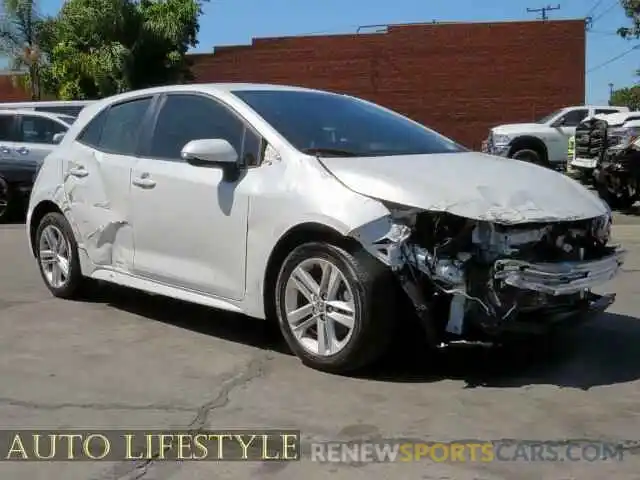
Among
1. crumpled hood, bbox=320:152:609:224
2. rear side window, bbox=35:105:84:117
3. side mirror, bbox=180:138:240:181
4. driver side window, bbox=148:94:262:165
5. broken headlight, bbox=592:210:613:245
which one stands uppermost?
rear side window, bbox=35:105:84:117

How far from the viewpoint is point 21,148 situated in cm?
1459

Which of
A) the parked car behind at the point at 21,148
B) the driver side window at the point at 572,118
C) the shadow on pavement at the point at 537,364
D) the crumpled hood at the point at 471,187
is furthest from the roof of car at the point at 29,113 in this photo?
the driver side window at the point at 572,118

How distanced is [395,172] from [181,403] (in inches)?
67.2

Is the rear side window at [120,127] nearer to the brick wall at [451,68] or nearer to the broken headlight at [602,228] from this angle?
the broken headlight at [602,228]

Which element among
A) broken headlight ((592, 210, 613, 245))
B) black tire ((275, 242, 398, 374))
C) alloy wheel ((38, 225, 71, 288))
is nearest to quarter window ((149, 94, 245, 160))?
black tire ((275, 242, 398, 374))

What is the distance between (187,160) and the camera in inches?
219

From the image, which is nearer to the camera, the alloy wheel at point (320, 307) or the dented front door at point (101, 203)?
the alloy wheel at point (320, 307)

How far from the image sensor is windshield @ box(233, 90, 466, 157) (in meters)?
5.54

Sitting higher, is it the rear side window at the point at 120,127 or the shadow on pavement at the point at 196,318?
the rear side window at the point at 120,127

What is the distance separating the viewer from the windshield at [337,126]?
18.2 feet

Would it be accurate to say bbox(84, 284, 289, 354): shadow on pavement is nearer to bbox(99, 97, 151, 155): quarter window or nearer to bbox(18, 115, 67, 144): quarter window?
bbox(99, 97, 151, 155): quarter window

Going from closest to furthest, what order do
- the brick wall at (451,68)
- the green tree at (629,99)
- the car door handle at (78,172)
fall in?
the car door handle at (78,172) → the brick wall at (451,68) → the green tree at (629,99)

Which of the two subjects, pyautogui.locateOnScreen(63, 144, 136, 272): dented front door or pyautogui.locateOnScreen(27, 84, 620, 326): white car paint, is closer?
pyautogui.locateOnScreen(27, 84, 620, 326): white car paint

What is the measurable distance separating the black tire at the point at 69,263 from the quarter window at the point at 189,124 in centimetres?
121
